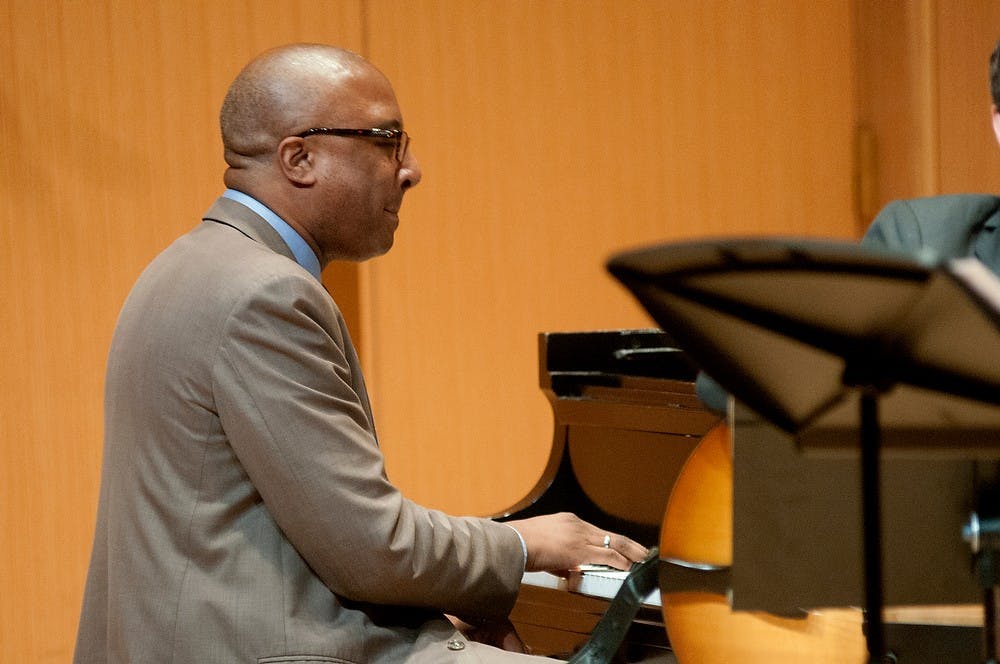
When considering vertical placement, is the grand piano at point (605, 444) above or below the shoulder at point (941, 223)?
below

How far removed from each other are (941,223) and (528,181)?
2.79 m

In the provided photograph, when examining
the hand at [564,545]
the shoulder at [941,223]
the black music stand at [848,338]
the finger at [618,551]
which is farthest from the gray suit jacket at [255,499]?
the shoulder at [941,223]

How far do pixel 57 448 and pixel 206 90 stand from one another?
4.22 feet

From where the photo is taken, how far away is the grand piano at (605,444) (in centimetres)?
216

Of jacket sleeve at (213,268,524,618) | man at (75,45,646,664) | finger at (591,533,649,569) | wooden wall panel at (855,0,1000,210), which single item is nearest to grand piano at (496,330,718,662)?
finger at (591,533,649,569)

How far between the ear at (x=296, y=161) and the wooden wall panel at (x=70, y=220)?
2.07 m

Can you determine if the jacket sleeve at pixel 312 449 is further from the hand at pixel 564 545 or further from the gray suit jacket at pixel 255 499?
the hand at pixel 564 545

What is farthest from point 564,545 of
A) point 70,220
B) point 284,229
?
point 70,220

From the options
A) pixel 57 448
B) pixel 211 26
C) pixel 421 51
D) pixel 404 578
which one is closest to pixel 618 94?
pixel 421 51

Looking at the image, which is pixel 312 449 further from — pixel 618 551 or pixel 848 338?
pixel 848 338

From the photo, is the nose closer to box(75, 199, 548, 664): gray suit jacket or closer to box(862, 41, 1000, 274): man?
box(75, 199, 548, 664): gray suit jacket

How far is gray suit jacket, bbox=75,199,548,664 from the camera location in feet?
5.37

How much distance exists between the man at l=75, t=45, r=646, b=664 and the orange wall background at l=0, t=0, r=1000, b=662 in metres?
2.03

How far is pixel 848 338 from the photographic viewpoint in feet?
3.80
